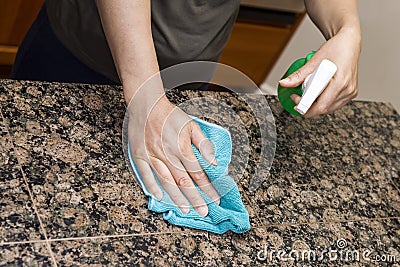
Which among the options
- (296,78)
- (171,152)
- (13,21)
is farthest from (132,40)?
(13,21)

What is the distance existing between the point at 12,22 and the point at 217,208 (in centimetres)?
154

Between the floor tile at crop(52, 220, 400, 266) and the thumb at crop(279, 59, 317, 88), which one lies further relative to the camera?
the thumb at crop(279, 59, 317, 88)

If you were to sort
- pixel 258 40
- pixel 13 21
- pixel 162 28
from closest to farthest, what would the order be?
pixel 162 28 → pixel 13 21 → pixel 258 40

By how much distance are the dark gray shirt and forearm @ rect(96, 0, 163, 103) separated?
21 centimetres

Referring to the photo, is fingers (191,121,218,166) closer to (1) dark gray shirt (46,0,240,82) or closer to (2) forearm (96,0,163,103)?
(2) forearm (96,0,163,103)

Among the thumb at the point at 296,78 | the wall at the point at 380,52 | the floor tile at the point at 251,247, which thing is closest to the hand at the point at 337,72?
the thumb at the point at 296,78

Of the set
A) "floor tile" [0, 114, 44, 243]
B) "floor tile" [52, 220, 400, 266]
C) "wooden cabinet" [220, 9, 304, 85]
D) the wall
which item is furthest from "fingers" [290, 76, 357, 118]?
"wooden cabinet" [220, 9, 304, 85]

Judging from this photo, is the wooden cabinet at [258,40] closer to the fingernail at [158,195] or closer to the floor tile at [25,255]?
the fingernail at [158,195]

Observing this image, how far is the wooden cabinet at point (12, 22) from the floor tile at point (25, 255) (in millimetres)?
1551

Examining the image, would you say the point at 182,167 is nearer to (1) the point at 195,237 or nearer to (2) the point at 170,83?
(1) the point at 195,237

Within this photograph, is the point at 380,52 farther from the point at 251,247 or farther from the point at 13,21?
the point at 251,247

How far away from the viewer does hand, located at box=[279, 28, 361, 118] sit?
44.6 inches

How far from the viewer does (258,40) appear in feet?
8.71

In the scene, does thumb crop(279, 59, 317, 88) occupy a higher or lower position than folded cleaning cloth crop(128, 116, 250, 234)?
higher
